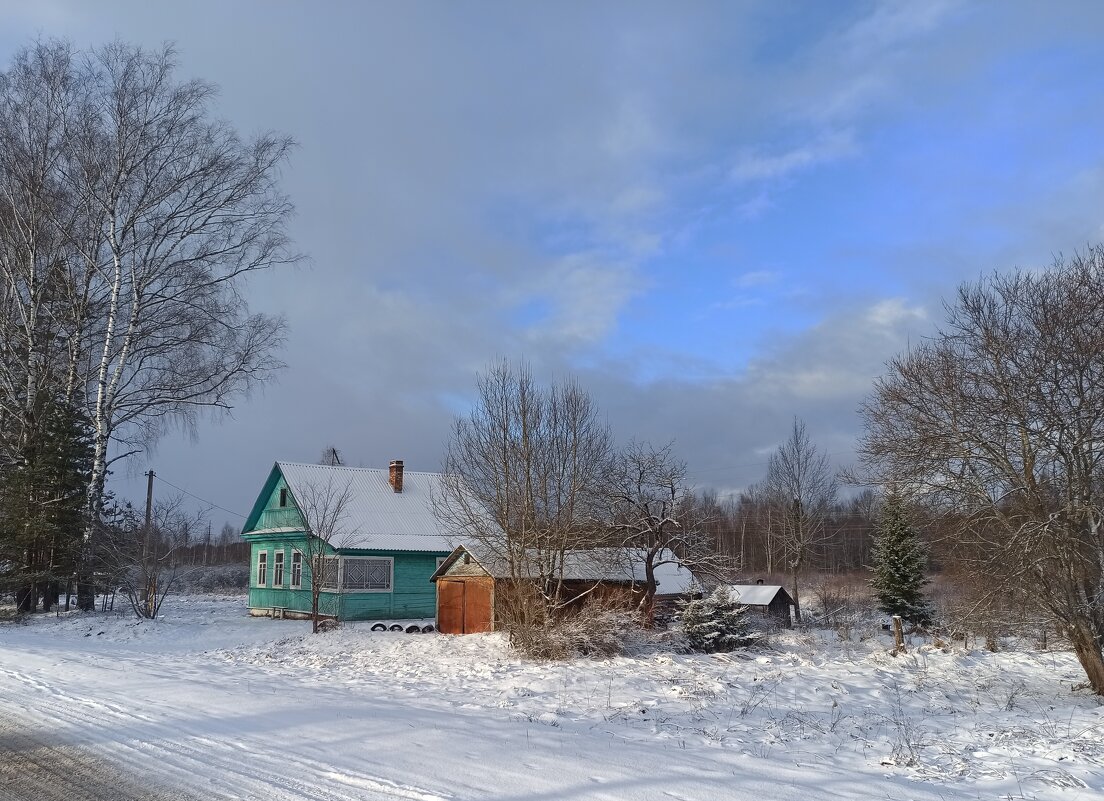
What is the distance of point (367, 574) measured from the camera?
29.2 metres

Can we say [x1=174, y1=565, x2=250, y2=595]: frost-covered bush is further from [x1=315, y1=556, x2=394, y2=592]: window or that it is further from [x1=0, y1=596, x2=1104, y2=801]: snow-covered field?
[x1=0, y1=596, x2=1104, y2=801]: snow-covered field

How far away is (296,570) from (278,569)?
1.90 metres

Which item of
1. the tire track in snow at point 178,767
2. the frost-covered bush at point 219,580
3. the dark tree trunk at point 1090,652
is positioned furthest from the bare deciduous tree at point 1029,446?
the frost-covered bush at point 219,580

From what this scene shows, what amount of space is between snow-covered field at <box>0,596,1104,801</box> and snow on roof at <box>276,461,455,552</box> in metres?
12.1

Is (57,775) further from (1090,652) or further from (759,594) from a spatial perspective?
(759,594)

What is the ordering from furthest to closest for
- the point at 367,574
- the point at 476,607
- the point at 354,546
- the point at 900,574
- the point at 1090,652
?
the point at 900,574 < the point at 367,574 < the point at 354,546 < the point at 476,607 < the point at 1090,652

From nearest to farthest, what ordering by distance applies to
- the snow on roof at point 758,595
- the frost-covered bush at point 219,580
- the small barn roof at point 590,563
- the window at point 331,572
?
the small barn roof at point 590,563 → the window at point 331,572 → the snow on roof at point 758,595 → the frost-covered bush at point 219,580

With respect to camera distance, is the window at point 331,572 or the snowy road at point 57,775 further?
the window at point 331,572

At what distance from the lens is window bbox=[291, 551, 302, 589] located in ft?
101

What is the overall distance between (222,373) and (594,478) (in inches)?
623

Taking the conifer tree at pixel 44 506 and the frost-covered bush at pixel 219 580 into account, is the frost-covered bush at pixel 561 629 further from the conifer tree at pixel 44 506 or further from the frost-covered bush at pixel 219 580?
the frost-covered bush at pixel 219 580

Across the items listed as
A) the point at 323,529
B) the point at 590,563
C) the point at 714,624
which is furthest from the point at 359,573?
the point at 714,624

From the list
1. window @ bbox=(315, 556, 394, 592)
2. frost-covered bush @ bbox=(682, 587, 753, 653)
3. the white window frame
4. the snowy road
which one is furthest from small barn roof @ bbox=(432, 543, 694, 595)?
the snowy road

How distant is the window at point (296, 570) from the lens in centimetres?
3070
